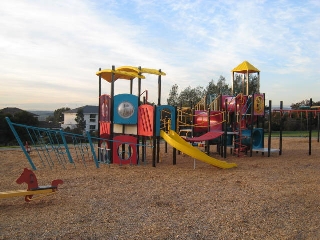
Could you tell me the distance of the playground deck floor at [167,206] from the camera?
15.0ft

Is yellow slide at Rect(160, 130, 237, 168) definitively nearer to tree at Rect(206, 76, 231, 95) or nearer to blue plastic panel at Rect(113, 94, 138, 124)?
blue plastic panel at Rect(113, 94, 138, 124)

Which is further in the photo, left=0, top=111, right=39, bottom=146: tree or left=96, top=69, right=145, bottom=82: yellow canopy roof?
left=0, top=111, right=39, bottom=146: tree

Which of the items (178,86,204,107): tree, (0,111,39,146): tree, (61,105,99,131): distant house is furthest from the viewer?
(61,105,99,131): distant house

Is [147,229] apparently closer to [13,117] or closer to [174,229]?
[174,229]

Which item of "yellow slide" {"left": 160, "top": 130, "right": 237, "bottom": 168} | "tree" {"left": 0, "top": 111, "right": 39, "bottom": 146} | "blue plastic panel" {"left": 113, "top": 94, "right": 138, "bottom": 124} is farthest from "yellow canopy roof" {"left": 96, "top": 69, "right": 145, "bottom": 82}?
"tree" {"left": 0, "top": 111, "right": 39, "bottom": 146}

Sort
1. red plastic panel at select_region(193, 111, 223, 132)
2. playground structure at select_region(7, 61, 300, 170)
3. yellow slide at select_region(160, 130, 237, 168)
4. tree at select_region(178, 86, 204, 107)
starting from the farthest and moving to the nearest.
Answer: tree at select_region(178, 86, 204, 107), red plastic panel at select_region(193, 111, 223, 132), playground structure at select_region(7, 61, 300, 170), yellow slide at select_region(160, 130, 237, 168)

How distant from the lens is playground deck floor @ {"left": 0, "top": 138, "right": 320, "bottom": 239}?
457cm

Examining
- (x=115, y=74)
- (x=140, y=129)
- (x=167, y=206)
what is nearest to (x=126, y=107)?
(x=140, y=129)

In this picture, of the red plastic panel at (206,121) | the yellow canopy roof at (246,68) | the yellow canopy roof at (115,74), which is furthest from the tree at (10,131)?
the yellow canopy roof at (246,68)

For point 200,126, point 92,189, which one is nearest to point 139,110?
point 200,126

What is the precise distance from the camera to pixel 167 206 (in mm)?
5852

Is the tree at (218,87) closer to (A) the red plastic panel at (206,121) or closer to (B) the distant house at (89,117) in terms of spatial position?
(A) the red plastic panel at (206,121)

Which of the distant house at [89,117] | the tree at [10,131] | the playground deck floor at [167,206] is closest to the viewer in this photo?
the playground deck floor at [167,206]

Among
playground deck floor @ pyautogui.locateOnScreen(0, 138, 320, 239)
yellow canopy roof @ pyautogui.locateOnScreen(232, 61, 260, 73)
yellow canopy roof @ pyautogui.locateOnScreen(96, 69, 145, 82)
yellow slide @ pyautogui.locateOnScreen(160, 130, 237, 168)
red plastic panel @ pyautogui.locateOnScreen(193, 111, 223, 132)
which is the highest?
yellow canopy roof @ pyautogui.locateOnScreen(232, 61, 260, 73)
